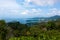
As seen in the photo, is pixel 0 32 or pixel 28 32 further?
pixel 28 32

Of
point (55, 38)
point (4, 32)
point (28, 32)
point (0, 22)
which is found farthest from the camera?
point (0, 22)

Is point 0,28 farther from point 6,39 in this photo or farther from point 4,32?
point 6,39

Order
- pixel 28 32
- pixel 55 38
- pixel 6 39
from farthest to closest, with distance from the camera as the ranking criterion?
pixel 28 32
pixel 6 39
pixel 55 38

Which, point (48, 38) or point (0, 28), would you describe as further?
point (0, 28)

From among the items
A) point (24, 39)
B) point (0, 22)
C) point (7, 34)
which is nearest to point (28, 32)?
point (7, 34)

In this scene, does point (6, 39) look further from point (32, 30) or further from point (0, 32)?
point (32, 30)

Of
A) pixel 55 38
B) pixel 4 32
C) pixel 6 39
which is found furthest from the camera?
pixel 4 32

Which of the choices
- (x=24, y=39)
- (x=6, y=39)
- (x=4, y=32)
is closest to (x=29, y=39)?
(x=24, y=39)

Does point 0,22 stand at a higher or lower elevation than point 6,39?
higher

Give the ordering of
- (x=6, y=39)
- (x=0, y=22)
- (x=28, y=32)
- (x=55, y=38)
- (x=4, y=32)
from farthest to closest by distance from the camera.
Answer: (x=0, y=22), (x=28, y=32), (x=4, y=32), (x=6, y=39), (x=55, y=38)
